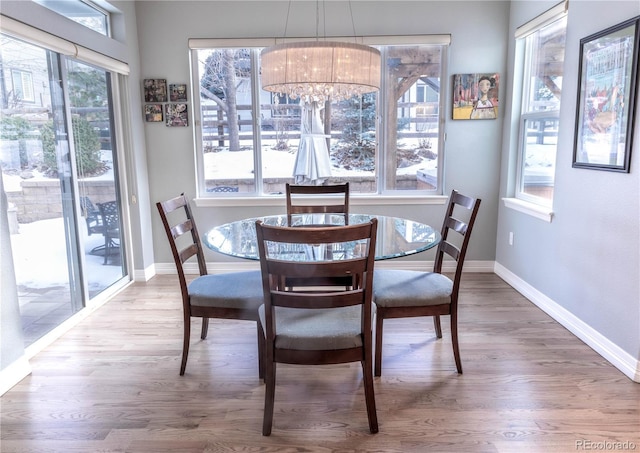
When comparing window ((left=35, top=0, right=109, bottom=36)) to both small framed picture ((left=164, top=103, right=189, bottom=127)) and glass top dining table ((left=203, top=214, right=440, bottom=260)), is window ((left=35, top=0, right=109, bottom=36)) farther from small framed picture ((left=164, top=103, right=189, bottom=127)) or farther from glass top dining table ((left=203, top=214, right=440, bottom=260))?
glass top dining table ((left=203, top=214, right=440, bottom=260))

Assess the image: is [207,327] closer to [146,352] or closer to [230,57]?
[146,352]

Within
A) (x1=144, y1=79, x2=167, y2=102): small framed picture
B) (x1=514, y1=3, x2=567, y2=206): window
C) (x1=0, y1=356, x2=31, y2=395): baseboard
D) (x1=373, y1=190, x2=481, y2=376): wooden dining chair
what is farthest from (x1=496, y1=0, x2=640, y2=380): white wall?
(x1=0, y1=356, x2=31, y2=395): baseboard

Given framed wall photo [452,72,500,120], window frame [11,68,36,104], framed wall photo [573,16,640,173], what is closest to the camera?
framed wall photo [573,16,640,173]

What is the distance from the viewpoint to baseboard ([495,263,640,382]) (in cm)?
231

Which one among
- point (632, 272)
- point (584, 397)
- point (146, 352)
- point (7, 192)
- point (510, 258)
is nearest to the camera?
point (584, 397)

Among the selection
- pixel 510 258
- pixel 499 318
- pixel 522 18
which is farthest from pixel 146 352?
pixel 522 18

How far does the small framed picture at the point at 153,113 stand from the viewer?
3945mm

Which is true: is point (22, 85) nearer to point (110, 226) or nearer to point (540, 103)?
point (110, 226)

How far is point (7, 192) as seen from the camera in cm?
243

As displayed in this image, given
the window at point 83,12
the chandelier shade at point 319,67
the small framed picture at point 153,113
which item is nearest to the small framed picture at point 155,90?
the small framed picture at point 153,113

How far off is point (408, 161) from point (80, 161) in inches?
109

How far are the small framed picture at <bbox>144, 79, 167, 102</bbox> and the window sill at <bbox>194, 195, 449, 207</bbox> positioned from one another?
3.19 feet

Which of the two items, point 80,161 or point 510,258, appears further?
point 510,258

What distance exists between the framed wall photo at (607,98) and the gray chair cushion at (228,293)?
82.5 inches
